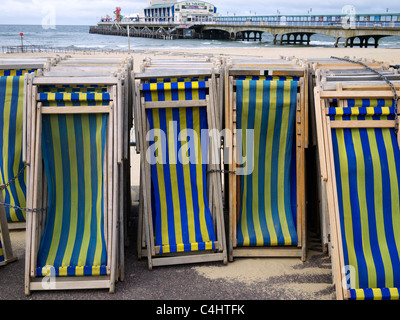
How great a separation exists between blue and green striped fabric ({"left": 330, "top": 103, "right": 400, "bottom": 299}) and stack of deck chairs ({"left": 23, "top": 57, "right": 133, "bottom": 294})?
1988 millimetres

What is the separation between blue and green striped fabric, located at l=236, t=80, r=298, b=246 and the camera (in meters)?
4.60

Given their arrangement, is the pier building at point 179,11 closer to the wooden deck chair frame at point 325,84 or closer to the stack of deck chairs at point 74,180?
the wooden deck chair frame at point 325,84

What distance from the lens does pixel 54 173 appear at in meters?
4.34

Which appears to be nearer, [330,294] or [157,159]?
[330,294]

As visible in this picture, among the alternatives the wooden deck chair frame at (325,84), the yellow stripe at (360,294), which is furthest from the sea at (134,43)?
the yellow stripe at (360,294)

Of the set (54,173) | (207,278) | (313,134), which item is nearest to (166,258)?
(207,278)

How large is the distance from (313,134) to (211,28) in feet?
217

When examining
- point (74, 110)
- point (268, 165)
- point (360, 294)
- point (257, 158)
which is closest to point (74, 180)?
point (74, 110)

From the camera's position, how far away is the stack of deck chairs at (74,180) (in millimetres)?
4102

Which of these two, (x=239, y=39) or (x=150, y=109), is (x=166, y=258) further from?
(x=239, y=39)

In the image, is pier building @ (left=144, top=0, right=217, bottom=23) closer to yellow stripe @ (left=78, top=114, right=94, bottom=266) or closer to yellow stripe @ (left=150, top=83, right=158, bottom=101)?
yellow stripe @ (left=150, top=83, right=158, bottom=101)

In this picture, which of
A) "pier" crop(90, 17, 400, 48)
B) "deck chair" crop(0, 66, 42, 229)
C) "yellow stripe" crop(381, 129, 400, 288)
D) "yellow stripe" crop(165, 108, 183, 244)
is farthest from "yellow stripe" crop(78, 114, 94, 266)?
"pier" crop(90, 17, 400, 48)

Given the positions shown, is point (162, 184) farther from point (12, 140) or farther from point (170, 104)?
point (12, 140)

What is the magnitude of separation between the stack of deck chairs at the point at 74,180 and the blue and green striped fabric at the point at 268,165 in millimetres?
1275
